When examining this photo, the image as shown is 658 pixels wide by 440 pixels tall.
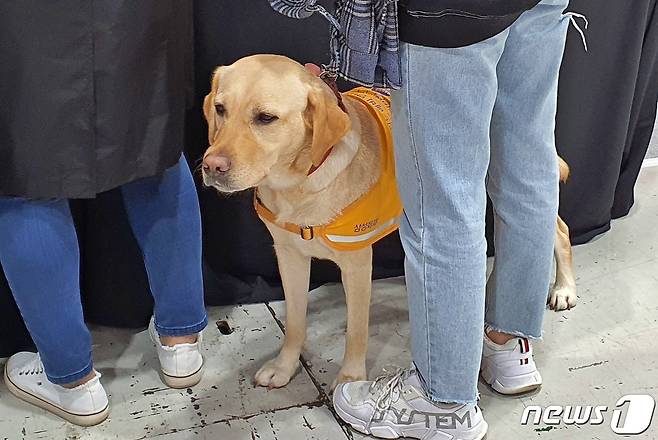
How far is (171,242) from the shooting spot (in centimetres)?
172

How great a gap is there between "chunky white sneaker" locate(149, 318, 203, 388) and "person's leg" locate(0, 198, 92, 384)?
20cm

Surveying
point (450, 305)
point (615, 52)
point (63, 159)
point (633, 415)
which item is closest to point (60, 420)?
point (63, 159)

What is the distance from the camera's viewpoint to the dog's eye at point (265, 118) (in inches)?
58.6

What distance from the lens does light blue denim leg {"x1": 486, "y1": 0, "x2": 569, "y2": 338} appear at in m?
1.39

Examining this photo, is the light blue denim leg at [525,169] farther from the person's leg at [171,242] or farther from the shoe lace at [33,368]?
the shoe lace at [33,368]

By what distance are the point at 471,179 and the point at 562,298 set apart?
0.87 metres

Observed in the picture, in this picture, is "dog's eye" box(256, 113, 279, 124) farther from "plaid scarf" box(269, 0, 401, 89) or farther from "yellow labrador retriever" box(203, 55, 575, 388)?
"plaid scarf" box(269, 0, 401, 89)

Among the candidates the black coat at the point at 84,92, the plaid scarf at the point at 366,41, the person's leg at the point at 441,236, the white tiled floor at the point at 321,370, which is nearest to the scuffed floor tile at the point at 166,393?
the white tiled floor at the point at 321,370

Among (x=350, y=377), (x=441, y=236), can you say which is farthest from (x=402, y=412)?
(x=441, y=236)

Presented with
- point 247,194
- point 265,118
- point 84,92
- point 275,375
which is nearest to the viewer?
point 84,92

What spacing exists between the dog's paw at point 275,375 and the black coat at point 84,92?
554 millimetres

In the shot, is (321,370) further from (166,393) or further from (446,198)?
(446,198)

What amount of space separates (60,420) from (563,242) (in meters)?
1.27

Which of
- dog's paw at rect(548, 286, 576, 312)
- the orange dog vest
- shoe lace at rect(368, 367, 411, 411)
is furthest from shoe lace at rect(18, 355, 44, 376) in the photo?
dog's paw at rect(548, 286, 576, 312)
